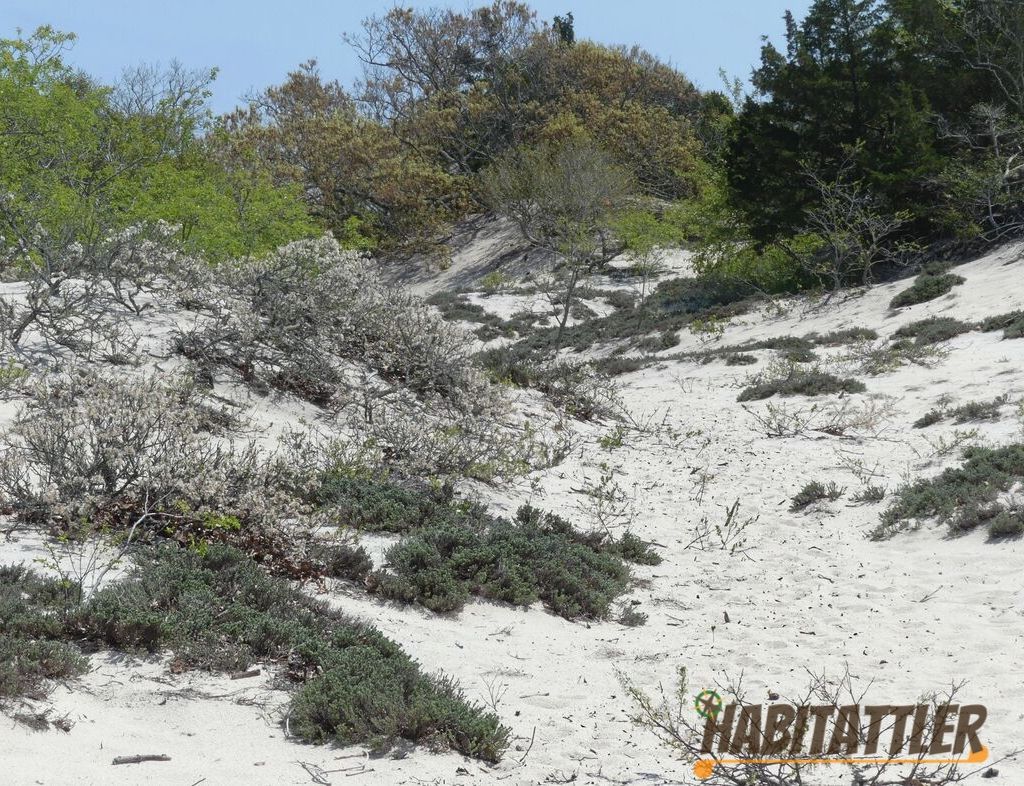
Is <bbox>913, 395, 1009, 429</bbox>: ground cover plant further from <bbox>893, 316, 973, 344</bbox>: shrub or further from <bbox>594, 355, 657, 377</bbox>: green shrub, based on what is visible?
<bbox>594, 355, 657, 377</bbox>: green shrub

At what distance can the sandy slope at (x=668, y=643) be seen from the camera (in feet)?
11.6

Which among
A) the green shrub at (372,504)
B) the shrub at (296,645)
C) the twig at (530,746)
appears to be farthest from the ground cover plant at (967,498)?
the shrub at (296,645)

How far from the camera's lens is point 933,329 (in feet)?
53.5

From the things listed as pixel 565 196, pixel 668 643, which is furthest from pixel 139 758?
pixel 565 196

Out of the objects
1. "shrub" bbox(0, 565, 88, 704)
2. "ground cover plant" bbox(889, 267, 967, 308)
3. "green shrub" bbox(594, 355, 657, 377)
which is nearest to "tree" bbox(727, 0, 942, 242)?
"ground cover plant" bbox(889, 267, 967, 308)

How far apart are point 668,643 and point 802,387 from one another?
352 inches

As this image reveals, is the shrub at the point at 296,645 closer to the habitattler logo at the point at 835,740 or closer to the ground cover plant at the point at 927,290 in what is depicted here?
the habitattler logo at the point at 835,740

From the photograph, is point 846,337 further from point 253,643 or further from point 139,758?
point 139,758

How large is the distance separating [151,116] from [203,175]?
6.18 feet

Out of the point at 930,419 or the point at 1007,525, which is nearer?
the point at 1007,525

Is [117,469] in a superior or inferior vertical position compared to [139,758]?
superior

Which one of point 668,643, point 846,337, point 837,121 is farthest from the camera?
point 837,121

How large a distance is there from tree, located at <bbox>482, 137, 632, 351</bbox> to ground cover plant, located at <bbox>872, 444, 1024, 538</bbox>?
679 inches

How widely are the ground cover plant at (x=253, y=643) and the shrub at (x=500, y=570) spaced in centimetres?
82
